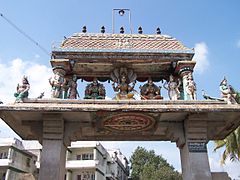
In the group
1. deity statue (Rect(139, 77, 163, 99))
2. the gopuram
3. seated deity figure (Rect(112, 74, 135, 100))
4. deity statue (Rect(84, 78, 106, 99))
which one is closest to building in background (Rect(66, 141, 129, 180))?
the gopuram

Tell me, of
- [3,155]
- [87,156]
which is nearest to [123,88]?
[3,155]

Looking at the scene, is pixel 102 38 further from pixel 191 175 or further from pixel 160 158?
pixel 160 158

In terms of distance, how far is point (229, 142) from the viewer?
20.8m

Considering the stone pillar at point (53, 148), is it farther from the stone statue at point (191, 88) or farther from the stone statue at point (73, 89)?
the stone statue at point (191, 88)

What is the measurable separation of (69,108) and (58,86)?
229 centimetres

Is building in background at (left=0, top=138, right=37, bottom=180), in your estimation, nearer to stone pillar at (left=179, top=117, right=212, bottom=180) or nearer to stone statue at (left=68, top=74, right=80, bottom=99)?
stone statue at (left=68, top=74, right=80, bottom=99)

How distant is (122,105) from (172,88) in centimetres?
353

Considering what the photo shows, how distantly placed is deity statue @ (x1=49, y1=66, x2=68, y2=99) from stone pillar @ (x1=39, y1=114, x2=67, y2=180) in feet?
4.37

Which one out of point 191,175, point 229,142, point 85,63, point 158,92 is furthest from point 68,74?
point 229,142

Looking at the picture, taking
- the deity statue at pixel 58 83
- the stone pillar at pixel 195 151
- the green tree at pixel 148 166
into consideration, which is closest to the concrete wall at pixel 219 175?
the stone pillar at pixel 195 151

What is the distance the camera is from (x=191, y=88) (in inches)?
503

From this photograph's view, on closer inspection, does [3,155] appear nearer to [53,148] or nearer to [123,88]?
[53,148]

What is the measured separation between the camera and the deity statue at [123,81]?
43.3 ft

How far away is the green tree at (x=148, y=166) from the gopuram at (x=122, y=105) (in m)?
49.9
